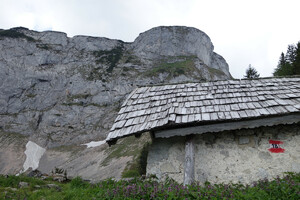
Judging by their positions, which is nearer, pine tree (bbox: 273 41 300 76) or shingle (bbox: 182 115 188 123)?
shingle (bbox: 182 115 188 123)

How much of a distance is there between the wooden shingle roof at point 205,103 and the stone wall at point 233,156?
59 centimetres

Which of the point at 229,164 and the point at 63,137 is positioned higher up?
the point at 63,137

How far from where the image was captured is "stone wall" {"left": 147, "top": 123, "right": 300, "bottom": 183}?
15.7 feet

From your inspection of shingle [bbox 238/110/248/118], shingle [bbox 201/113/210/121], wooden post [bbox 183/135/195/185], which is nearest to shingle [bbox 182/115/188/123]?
shingle [bbox 201/113/210/121]

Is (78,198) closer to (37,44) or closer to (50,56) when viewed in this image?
(50,56)

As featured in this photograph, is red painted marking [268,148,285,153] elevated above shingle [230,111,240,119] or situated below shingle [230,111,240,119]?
below

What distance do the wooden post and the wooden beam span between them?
0.25 meters

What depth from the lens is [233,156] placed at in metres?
4.96

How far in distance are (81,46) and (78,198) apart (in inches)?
2841

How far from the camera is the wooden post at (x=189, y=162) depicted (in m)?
4.57

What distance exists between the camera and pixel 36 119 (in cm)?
5084

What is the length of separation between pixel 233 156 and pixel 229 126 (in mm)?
776

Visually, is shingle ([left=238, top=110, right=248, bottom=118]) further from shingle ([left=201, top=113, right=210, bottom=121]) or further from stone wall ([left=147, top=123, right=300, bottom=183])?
shingle ([left=201, top=113, right=210, bottom=121])

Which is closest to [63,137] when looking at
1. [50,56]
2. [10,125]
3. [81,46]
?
[10,125]
